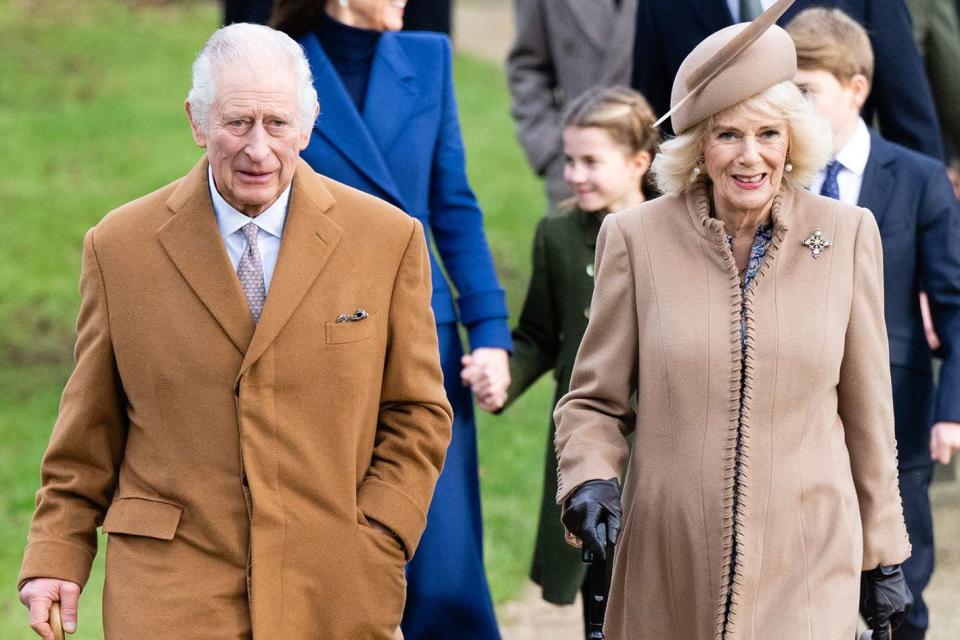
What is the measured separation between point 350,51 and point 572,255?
36.2 inches

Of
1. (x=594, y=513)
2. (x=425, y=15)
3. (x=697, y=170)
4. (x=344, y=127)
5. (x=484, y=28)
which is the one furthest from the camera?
(x=484, y=28)

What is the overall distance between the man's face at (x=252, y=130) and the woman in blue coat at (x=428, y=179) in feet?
3.43

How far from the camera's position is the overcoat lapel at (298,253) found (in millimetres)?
3922

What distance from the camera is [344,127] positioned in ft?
16.6

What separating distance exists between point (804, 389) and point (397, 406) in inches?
35.2

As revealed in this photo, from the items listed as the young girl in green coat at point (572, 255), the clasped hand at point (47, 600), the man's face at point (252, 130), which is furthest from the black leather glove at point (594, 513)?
the young girl in green coat at point (572, 255)

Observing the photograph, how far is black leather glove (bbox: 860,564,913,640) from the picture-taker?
4.22m

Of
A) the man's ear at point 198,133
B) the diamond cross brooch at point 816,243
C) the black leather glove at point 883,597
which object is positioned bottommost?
the black leather glove at point 883,597

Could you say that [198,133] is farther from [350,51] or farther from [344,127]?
[350,51]

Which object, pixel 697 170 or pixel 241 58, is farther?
pixel 697 170

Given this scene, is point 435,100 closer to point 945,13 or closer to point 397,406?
point 397,406

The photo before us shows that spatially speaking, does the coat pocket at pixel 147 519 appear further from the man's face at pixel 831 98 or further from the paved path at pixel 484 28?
the paved path at pixel 484 28

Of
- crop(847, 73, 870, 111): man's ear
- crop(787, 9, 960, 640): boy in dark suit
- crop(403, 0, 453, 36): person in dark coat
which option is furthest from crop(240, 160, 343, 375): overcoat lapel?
crop(403, 0, 453, 36): person in dark coat

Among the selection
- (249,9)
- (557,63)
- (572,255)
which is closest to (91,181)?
(249,9)
